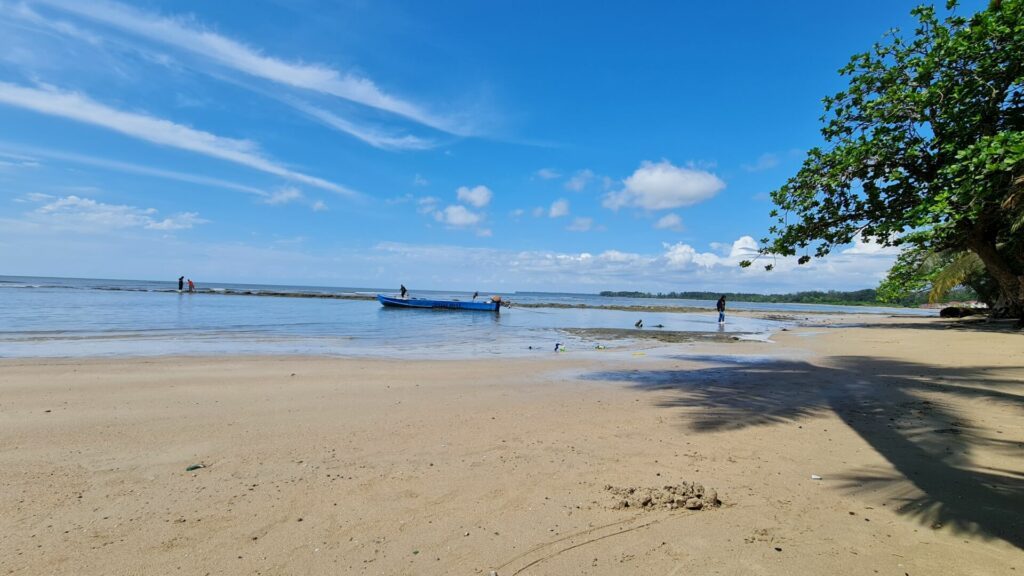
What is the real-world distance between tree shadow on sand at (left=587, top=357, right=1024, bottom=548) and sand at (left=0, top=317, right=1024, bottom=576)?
4 cm

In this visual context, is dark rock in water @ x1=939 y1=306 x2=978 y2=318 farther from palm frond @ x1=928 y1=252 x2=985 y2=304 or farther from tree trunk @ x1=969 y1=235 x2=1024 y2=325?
tree trunk @ x1=969 y1=235 x2=1024 y2=325

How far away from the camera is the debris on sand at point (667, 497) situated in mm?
3986

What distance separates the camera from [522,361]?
44.4ft

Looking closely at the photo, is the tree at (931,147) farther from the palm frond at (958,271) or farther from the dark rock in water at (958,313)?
the dark rock in water at (958,313)

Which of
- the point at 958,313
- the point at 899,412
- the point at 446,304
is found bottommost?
the point at 899,412

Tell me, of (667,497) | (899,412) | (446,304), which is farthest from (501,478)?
(446,304)

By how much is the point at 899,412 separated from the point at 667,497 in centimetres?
547

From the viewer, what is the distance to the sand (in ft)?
10.6

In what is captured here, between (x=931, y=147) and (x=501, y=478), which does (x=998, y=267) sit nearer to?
(x=931, y=147)

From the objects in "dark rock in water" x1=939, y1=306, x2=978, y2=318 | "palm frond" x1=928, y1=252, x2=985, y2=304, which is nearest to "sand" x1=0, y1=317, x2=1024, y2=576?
"palm frond" x1=928, y1=252, x2=985, y2=304

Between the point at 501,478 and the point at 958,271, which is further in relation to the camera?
the point at 958,271

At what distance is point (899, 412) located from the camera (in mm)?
7230

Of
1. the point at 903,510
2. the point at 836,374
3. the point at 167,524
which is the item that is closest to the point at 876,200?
the point at 836,374

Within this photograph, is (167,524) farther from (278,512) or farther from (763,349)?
(763,349)
